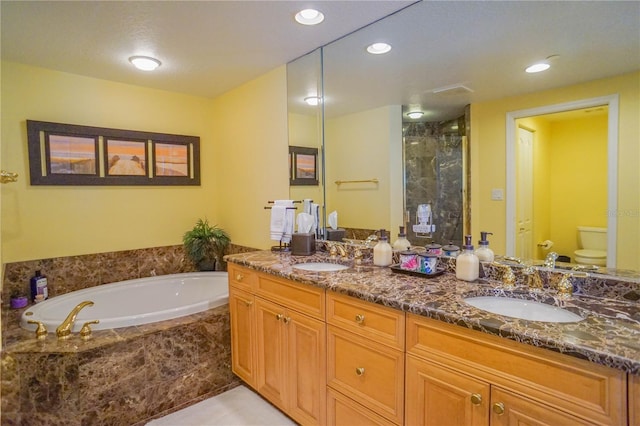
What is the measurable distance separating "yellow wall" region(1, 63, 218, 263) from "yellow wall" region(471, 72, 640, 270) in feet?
9.06

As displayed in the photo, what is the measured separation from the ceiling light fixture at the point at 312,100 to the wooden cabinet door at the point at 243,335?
4.83 feet

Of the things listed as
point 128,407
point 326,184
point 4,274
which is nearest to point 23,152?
Answer: point 4,274

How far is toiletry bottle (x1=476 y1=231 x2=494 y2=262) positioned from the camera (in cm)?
166

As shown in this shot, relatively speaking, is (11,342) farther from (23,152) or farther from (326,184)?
(326,184)

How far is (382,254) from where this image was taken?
1.98 metres

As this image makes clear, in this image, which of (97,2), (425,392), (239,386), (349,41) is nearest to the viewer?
(425,392)

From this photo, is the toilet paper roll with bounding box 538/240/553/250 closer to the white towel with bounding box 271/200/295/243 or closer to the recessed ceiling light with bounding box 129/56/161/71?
the white towel with bounding box 271/200/295/243

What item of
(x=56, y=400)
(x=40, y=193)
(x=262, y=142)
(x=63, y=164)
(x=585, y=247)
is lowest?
(x=56, y=400)

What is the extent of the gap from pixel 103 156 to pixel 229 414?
7.71 ft

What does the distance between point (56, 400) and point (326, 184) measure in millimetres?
2051

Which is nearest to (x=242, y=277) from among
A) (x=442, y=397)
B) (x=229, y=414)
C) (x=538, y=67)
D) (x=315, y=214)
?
(x=315, y=214)

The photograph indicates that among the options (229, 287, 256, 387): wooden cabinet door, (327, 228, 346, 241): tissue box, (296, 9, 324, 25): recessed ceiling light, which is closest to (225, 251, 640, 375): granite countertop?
(229, 287, 256, 387): wooden cabinet door

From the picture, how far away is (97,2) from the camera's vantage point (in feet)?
5.87

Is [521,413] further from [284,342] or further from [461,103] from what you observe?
[461,103]
